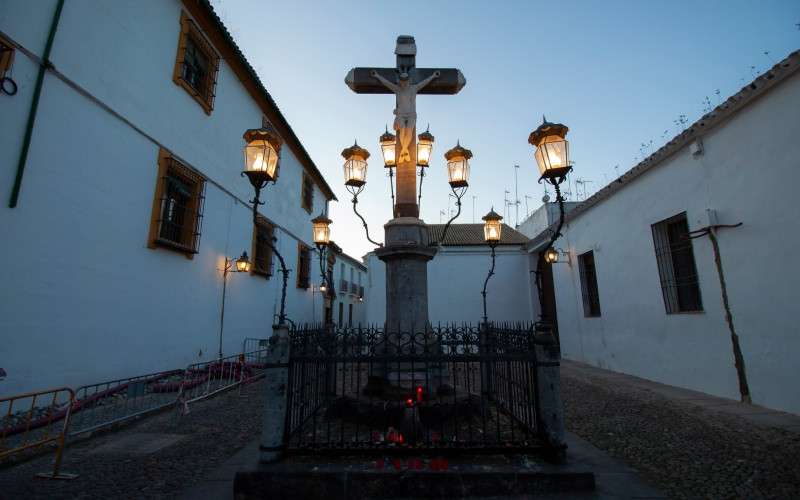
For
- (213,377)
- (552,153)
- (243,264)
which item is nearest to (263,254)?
(243,264)

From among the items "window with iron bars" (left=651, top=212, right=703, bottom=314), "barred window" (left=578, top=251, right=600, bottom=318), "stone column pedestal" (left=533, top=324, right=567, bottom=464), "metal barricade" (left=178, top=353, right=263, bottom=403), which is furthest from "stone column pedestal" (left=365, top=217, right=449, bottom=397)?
"barred window" (left=578, top=251, right=600, bottom=318)

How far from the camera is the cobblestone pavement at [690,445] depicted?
2848 millimetres

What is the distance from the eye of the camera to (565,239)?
11469 millimetres

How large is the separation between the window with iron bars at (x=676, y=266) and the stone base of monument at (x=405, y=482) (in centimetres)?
592

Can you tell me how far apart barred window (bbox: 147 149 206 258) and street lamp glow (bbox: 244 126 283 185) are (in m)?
4.13

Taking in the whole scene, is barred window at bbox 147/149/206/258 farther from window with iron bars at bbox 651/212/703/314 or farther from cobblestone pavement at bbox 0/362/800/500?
window with iron bars at bbox 651/212/703/314

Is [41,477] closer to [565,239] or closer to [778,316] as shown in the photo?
[778,316]

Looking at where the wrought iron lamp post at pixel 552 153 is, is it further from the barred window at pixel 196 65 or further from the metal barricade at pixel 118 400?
the barred window at pixel 196 65

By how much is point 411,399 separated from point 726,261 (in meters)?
5.93

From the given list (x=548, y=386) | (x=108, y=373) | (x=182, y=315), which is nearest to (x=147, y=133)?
(x=182, y=315)

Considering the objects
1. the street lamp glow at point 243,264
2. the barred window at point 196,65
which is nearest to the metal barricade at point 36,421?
the street lamp glow at point 243,264

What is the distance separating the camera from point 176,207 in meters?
7.77

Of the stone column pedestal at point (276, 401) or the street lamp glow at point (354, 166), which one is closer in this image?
the stone column pedestal at point (276, 401)

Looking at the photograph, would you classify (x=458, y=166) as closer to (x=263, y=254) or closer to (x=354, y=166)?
(x=354, y=166)
